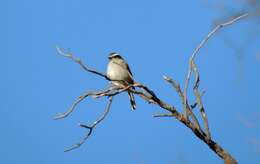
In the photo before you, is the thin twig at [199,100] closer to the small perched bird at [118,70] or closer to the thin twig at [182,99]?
the thin twig at [182,99]

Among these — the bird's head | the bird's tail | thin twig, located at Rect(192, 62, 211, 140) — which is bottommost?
thin twig, located at Rect(192, 62, 211, 140)

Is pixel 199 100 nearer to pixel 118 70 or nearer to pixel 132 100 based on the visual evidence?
pixel 132 100

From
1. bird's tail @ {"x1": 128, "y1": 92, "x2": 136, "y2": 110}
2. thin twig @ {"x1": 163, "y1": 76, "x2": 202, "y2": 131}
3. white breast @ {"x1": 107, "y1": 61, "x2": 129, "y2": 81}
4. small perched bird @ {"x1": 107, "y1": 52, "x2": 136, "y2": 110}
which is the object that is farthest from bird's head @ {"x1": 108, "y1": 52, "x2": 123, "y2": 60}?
thin twig @ {"x1": 163, "y1": 76, "x2": 202, "y2": 131}

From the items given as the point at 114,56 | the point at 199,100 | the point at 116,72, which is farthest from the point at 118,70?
the point at 199,100

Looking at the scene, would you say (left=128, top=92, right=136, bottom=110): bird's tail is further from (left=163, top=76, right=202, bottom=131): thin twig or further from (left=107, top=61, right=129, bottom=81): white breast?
(left=163, top=76, right=202, bottom=131): thin twig

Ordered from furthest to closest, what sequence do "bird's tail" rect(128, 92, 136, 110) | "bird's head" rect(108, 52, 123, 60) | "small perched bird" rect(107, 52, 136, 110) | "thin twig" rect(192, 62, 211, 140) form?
"bird's head" rect(108, 52, 123, 60)
"small perched bird" rect(107, 52, 136, 110)
"bird's tail" rect(128, 92, 136, 110)
"thin twig" rect(192, 62, 211, 140)

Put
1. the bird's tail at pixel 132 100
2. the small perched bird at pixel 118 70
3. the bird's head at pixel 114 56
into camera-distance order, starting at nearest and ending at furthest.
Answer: the bird's tail at pixel 132 100, the small perched bird at pixel 118 70, the bird's head at pixel 114 56

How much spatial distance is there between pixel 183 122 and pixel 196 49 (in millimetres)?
586

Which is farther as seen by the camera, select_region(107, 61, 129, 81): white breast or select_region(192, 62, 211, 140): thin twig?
select_region(107, 61, 129, 81): white breast

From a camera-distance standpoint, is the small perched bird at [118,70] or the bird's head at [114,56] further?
the bird's head at [114,56]

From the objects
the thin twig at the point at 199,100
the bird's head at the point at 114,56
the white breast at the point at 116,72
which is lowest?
the thin twig at the point at 199,100

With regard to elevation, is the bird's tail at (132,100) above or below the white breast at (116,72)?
below

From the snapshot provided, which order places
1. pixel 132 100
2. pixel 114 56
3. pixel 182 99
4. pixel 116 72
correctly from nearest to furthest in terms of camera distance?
pixel 182 99 → pixel 132 100 → pixel 116 72 → pixel 114 56

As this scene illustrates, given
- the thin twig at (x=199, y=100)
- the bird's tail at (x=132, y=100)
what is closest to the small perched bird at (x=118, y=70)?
the bird's tail at (x=132, y=100)
